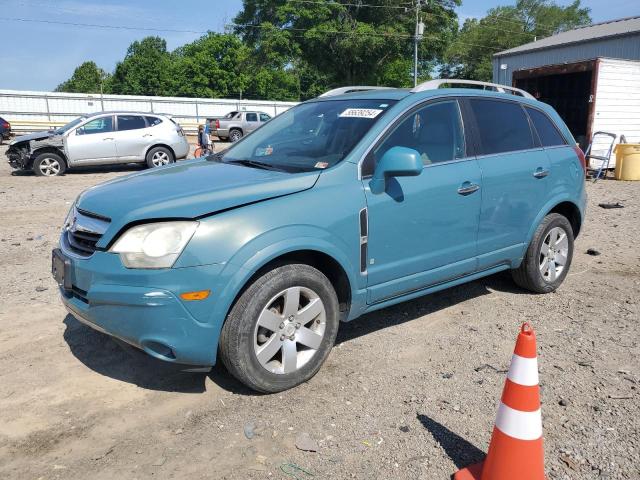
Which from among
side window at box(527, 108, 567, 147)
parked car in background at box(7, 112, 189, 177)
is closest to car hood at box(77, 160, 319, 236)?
side window at box(527, 108, 567, 147)

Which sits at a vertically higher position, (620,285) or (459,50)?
(459,50)

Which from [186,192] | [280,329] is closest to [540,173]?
[280,329]

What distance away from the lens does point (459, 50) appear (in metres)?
64.1

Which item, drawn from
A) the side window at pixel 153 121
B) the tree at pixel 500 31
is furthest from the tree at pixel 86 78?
the side window at pixel 153 121

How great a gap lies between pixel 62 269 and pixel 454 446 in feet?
7.84

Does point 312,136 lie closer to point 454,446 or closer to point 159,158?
point 454,446

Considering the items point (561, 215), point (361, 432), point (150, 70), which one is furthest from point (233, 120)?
point (150, 70)

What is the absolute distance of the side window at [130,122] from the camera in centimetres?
1423

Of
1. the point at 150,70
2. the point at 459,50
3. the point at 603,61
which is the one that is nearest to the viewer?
the point at 603,61

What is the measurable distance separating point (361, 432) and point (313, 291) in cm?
84

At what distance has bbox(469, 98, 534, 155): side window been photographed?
431 centimetres

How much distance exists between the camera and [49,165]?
532 inches

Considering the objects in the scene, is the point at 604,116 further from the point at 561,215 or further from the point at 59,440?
the point at 59,440

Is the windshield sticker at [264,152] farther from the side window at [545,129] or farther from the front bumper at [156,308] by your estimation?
the side window at [545,129]
